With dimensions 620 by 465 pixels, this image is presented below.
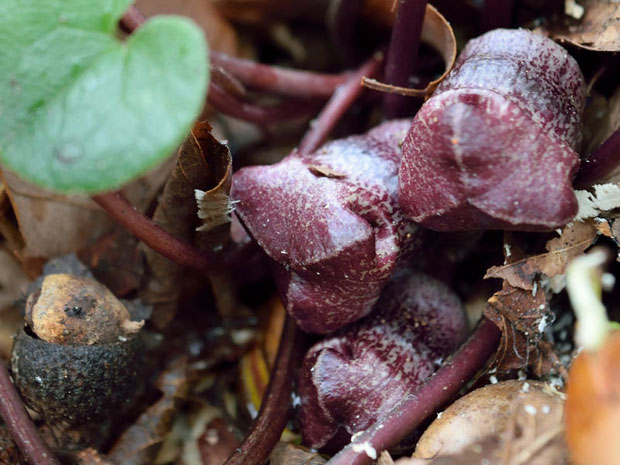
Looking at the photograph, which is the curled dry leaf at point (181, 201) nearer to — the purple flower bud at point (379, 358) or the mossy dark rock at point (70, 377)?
the mossy dark rock at point (70, 377)

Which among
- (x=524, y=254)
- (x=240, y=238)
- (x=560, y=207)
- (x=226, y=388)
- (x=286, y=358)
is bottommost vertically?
(x=226, y=388)

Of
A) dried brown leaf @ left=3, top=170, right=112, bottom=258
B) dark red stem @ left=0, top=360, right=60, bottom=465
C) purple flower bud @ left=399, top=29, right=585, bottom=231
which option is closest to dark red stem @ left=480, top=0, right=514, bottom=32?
purple flower bud @ left=399, top=29, right=585, bottom=231

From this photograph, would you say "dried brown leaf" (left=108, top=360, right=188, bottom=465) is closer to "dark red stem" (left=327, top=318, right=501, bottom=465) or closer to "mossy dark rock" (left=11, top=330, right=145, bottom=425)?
"mossy dark rock" (left=11, top=330, right=145, bottom=425)

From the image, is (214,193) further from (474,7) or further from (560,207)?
(474,7)

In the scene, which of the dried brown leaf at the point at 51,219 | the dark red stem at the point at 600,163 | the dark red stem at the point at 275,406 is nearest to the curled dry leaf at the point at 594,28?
the dark red stem at the point at 600,163

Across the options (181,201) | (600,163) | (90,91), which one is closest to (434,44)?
Answer: (600,163)

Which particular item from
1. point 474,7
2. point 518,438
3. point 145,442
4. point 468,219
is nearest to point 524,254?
point 468,219
